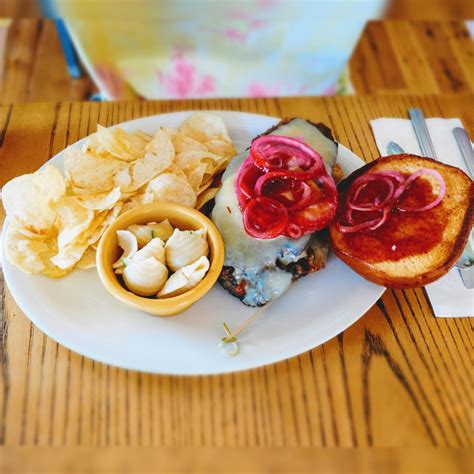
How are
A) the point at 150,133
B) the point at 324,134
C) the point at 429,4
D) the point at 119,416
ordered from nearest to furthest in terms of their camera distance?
the point at 119,416, the point at 324,134, the point at 150,133, the point at 429,4

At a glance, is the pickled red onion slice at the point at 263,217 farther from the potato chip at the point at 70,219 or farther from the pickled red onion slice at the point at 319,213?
the potato chip at the point at 70,219

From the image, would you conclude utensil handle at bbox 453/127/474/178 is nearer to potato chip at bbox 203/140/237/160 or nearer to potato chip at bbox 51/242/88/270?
potato chip at bbox 203/140/237/160

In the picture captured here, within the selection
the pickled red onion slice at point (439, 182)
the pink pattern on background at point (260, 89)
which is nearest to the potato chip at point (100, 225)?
the pickled red onion slice at point (439, 182)

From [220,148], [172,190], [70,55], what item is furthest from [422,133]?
[70,55]

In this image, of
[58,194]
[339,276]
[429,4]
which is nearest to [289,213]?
[339,276]

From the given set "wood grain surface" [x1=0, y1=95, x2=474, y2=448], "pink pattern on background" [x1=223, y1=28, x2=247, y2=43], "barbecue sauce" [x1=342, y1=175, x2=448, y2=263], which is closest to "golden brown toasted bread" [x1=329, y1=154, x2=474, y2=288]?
"barbecue sauce" [x1=342, y1=175, x2=448, y2=263]

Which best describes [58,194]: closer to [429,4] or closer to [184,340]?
[184,340]
